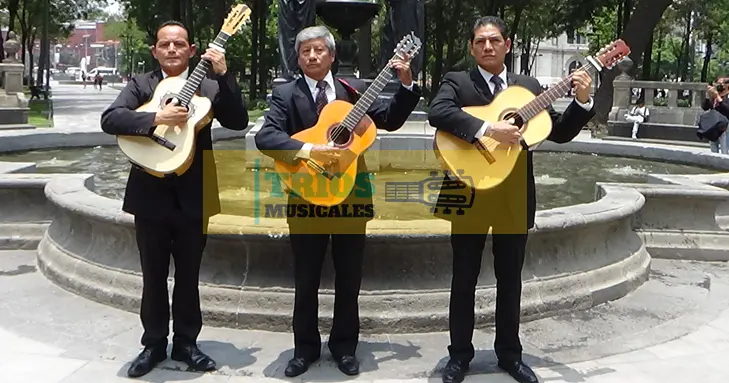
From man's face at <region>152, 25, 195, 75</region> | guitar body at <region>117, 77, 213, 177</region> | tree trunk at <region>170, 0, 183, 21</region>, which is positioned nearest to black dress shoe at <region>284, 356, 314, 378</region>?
guitar body at <region>117, 77, 213, 177</region>

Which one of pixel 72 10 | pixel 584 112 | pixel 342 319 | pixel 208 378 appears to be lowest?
pixel 208 378

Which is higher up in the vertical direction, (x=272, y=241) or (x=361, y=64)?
(x=361, y=64)

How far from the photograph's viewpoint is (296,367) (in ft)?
14.4

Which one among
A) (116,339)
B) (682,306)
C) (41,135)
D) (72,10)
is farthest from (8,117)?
(72,10)

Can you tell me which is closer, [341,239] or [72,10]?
[341,239]

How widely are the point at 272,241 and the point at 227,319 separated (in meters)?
0.64

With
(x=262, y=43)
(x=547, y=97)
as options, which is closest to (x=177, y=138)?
(x=547, y=97)

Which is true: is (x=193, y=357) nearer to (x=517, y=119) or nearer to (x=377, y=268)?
(x=377, y=268)

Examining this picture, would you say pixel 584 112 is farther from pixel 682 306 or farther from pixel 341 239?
pixel 682 306

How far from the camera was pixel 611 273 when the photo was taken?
242 inches

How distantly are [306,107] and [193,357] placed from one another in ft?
5.43

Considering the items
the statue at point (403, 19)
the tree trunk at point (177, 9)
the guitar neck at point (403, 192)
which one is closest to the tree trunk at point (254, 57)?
the tree trunk at point (177, 9)

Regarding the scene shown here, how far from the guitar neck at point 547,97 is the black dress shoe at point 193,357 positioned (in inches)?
92.6

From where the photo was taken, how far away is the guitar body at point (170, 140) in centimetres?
407
